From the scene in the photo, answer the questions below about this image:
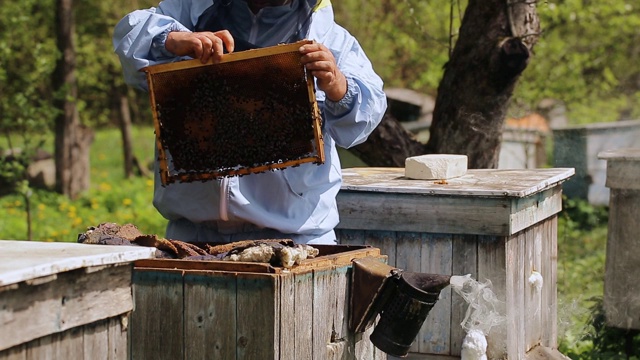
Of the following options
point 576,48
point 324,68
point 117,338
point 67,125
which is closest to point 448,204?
point 324,68

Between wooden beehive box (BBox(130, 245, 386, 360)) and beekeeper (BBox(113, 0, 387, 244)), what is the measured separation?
36 centimetres

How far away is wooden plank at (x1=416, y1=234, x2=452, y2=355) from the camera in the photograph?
14.2ft

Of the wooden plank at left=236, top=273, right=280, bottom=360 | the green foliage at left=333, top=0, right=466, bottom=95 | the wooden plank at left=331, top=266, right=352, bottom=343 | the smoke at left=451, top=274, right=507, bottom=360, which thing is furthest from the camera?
the green foliage at left=333, top=0, right=466, bottom=95

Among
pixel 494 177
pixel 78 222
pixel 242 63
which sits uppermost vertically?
pixel 242 63

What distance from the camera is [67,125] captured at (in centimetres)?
1230

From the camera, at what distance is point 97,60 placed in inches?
554

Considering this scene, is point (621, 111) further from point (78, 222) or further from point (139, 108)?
point (78, 222)

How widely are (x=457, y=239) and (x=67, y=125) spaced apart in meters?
8.93

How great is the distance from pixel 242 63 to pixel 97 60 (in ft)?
37.4

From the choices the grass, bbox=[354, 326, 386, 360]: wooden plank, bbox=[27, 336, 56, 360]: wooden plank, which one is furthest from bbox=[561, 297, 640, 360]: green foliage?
bbox=[27, 336, 56, 360]: wooden plank

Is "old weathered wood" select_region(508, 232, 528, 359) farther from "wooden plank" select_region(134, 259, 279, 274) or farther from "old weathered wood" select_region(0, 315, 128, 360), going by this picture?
"old weathered wood" select_region(0, 315, 128, 360)

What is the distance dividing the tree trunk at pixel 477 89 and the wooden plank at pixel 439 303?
1.61m

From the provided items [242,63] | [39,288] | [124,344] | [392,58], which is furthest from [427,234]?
[392,58]

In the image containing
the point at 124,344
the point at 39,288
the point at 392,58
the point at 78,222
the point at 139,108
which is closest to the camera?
the point at 39,288
